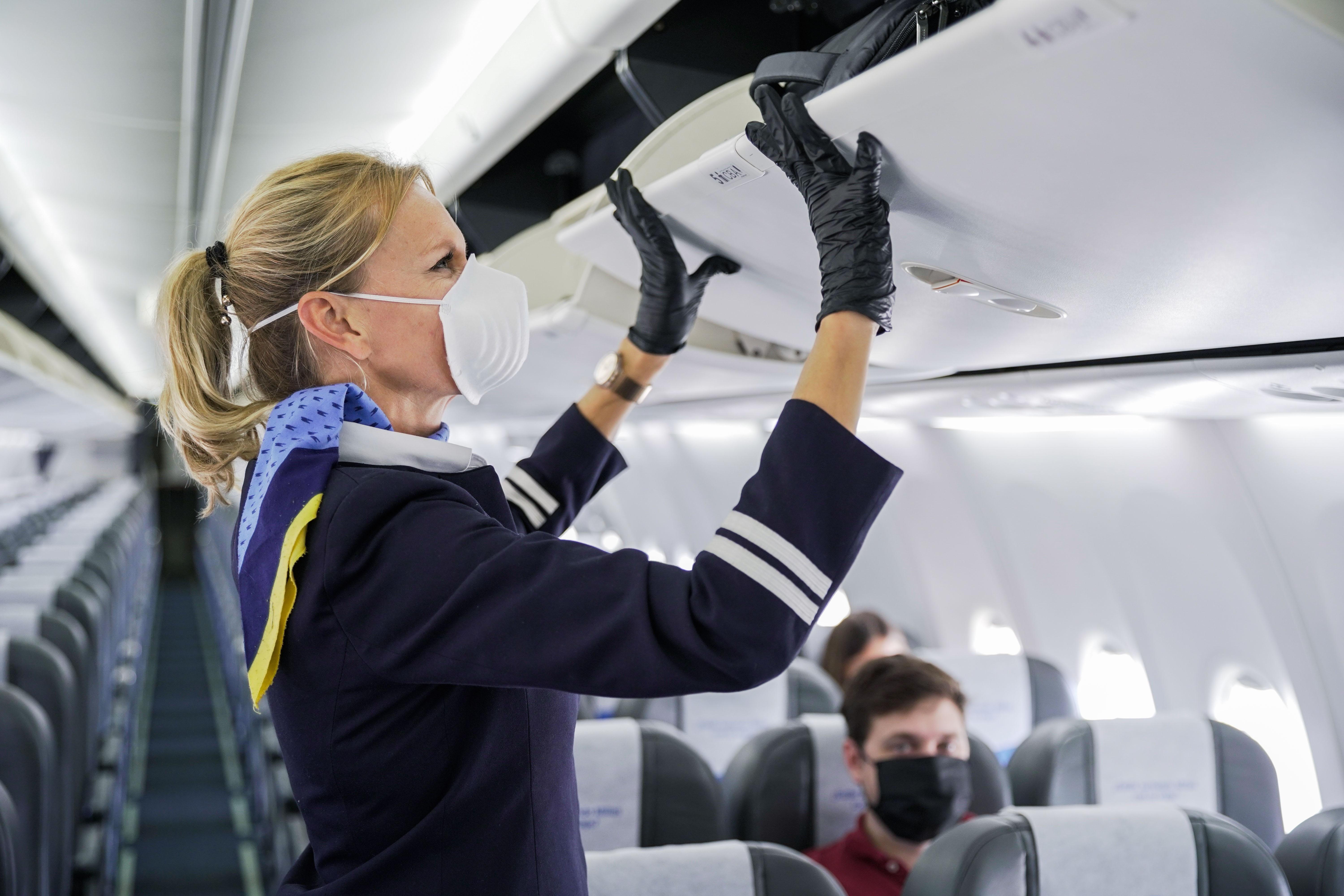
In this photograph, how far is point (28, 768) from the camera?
8.98 ft

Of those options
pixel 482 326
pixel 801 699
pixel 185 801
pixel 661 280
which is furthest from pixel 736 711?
pixel 185 801

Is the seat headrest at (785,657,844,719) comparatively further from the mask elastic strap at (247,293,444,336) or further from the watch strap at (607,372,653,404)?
the mask elastic strap at (247,293,444,336)

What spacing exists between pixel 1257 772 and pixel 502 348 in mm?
2996

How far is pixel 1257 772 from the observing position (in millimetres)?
3332

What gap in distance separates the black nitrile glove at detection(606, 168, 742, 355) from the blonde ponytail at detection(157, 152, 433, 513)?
457 mm

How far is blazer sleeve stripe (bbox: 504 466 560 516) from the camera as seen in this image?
1.98m

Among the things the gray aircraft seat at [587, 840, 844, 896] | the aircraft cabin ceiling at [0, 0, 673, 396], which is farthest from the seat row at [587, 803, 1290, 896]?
the aircraft cabin ceiling at [0, 0, 673, 396]

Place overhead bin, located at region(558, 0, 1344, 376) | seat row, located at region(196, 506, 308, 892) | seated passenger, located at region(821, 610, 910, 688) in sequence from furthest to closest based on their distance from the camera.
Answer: seated passenger, located at region(821, 610, 910, 688)
seat row, located at region(196, 506, 308, 892)
overhead bin, located at region(558, 0, 1344, 376)

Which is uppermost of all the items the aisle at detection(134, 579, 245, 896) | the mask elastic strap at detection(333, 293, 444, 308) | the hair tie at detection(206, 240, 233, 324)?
the hair tie at detection(206, 240, 233, 324)

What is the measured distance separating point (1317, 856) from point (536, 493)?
6.22 feet

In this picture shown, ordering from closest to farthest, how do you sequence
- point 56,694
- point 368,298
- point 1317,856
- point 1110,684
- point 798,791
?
1. point 368,298
2. point 1317,856
3. point 798,791
4. point 56,694
5. point 1110,684

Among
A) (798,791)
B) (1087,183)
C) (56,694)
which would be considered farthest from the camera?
(56,694)

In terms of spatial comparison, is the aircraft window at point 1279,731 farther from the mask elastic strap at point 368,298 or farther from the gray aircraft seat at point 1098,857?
the mask elastic strap at point 368,298

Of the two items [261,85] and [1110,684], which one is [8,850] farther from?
[1110,684]
